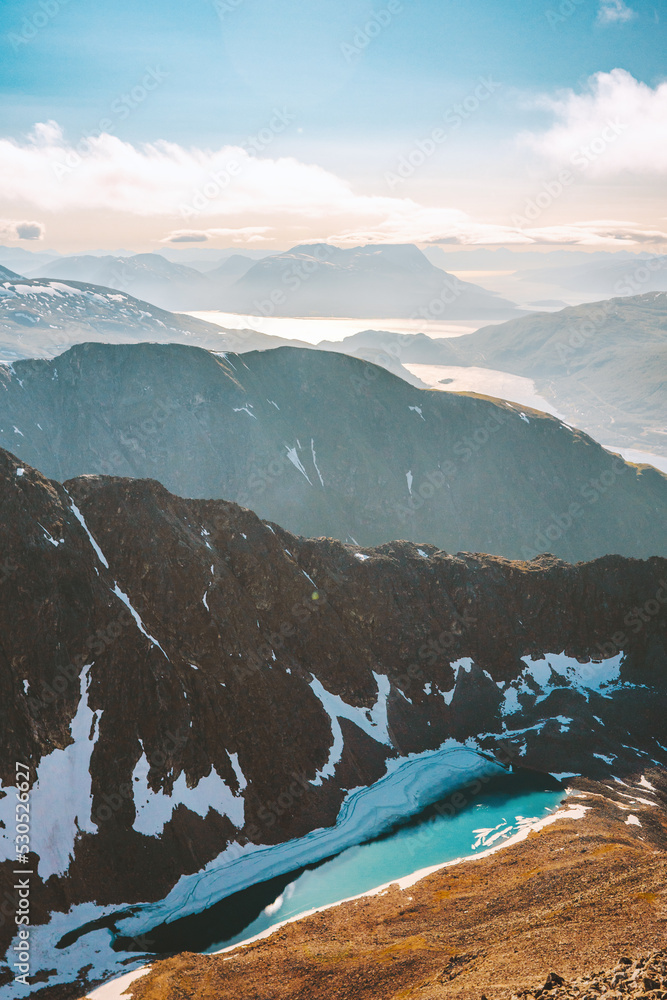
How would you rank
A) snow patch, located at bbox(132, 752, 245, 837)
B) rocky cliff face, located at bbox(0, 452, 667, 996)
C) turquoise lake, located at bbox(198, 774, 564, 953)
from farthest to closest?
snow patch, located at bbox(132, 752, 245, 837) < turquoise lake, located at bbox(198, 774, 564, 953) < rocky cliff face, located at bbox(0, 452, 667, 996)

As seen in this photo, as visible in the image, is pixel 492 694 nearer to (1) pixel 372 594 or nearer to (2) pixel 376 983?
(1) pixel 372 594

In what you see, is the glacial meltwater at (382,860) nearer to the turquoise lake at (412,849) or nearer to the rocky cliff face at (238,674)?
the turquoise lake at (412,849)

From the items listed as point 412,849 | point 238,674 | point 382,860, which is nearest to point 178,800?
point 238,674

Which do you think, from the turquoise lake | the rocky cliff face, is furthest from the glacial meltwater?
the rocky cliff face

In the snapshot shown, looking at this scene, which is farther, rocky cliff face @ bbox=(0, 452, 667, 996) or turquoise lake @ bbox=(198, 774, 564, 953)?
turquoise lake @ bbox=(198, 774, 564, 953)

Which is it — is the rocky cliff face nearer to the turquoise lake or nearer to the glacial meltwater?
the glacial meltwater

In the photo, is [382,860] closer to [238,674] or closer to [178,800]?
[178,800]
